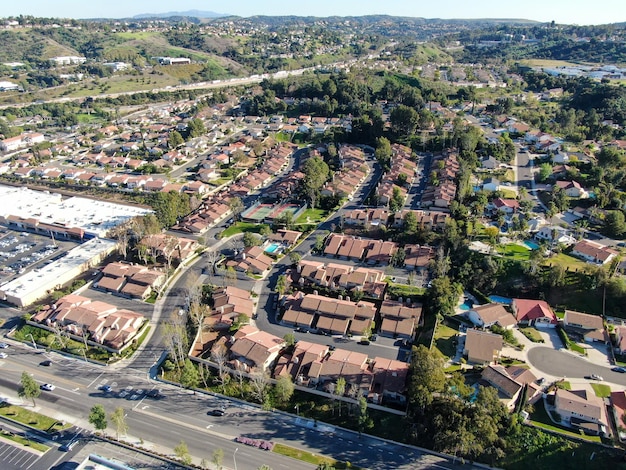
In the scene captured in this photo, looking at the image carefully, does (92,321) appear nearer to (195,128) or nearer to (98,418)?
(98,418)

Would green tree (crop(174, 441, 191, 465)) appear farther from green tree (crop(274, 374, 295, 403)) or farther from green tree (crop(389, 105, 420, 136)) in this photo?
green tree (crop(389, 105, 420, 136))

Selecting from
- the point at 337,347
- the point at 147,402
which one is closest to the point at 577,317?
the point at 337,347

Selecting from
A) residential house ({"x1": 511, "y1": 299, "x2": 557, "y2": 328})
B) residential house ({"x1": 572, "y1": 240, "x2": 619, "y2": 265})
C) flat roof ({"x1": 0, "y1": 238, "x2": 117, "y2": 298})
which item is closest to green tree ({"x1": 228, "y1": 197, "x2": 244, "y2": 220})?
flat roof ({"x1": 0, "y1": 238, "x2": 117, "y2": 298})

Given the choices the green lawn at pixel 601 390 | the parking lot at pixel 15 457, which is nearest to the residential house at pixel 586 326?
the green lawn at pixel 601 390

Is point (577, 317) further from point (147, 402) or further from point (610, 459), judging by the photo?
point (147, 402)

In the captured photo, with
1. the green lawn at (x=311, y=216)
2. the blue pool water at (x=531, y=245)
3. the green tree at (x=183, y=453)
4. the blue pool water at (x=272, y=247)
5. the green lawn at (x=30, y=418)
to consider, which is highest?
the blue pool water at (x=531, y=245)

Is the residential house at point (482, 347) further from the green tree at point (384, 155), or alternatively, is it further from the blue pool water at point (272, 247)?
the green tree at point (384, 155)

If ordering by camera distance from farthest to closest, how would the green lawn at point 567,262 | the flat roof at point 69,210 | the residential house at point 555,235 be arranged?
the flat roof at point 69,210, the residential house at point 555,235, the green lawn at point 567,262
